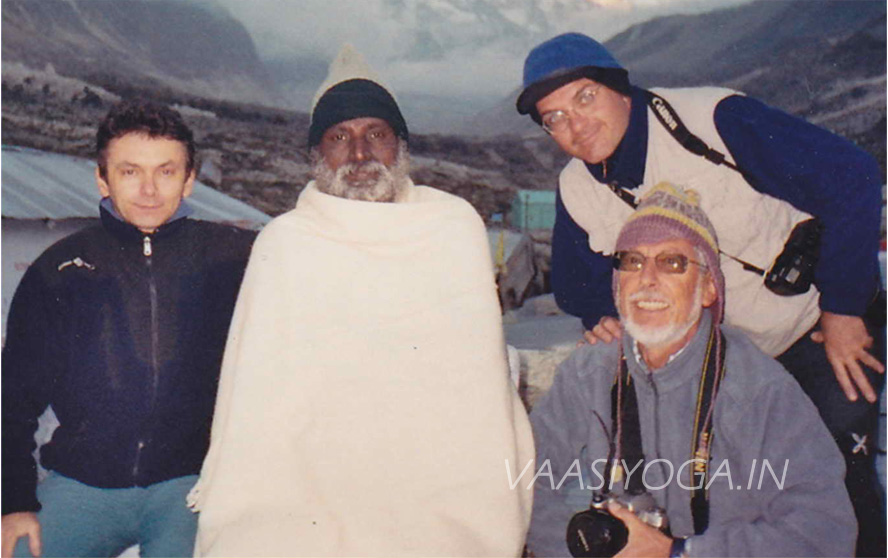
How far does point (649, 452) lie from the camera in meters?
1.76

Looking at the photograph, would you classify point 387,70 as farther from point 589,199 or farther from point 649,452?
point 649,452

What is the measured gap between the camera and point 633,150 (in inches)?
79.4

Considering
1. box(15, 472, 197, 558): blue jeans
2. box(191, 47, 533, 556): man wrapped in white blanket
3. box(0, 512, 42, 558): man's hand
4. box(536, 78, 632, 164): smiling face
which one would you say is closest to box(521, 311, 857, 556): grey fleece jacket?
box(191, 47, 533, 556): man wrapped in white blanket

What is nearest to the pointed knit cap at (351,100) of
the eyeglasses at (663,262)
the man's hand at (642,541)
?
the eyeglasses at (663,262)

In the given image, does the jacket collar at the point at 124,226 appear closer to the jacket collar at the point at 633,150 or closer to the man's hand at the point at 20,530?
the man's hand at the point at 20,530

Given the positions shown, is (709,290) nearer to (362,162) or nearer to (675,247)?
(675,247)

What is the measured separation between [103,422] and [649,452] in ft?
4.54

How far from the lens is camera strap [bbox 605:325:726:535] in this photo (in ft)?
5.53

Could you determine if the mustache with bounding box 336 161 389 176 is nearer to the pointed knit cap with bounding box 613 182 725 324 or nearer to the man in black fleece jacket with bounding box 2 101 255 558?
the man in black fleece jacket with bounding box 2 101 255 558

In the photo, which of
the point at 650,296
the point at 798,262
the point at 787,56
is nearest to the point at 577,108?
the point at 650,296

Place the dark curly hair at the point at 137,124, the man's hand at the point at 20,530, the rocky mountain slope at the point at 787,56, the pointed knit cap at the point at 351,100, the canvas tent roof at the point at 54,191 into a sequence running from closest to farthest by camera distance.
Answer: the man's hand at the point at 20,530 < the dark curly hair at the point at 137,124 < the pointed knit cap at the point at 351,100 < the canvas tent roof at the point at 54,191 < the rocky mountain slope at the point at 787,56

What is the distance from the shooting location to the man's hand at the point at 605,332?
1930 mm

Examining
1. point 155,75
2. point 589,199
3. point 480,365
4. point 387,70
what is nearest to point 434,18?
point 387,70

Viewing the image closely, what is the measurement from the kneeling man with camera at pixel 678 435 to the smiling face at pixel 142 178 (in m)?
1.14
